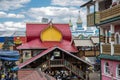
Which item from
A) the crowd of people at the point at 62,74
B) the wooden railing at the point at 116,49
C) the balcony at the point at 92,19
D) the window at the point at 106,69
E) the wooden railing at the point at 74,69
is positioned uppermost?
the balcony at the point at 92,19

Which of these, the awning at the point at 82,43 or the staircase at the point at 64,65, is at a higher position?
the awning at the point at 82,43

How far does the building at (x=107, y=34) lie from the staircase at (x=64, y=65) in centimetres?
641

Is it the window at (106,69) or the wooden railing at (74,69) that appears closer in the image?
the window at (106,69)

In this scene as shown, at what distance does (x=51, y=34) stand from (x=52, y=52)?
6.56 meters

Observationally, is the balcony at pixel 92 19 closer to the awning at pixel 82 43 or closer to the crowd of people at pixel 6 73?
the crowd of people at pixel 6 73

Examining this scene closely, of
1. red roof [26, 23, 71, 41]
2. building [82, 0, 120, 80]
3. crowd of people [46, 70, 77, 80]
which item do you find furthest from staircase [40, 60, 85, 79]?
red roof [26, 23, 71, 41]

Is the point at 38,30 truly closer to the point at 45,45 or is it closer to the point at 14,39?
the point at 45,45

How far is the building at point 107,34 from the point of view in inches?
760

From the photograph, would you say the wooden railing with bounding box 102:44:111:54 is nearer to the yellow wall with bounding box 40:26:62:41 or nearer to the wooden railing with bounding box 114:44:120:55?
the wooden railing with bounding box 114:44:120:55

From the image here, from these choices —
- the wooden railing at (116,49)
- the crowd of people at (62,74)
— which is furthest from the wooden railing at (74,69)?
the wooden railing at (116,49)

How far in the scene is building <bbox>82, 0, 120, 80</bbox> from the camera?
63.4 ft

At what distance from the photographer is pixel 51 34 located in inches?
1464

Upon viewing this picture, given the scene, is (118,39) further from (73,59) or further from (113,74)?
(73,59)

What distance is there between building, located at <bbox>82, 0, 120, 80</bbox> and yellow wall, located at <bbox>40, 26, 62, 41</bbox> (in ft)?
40.8
